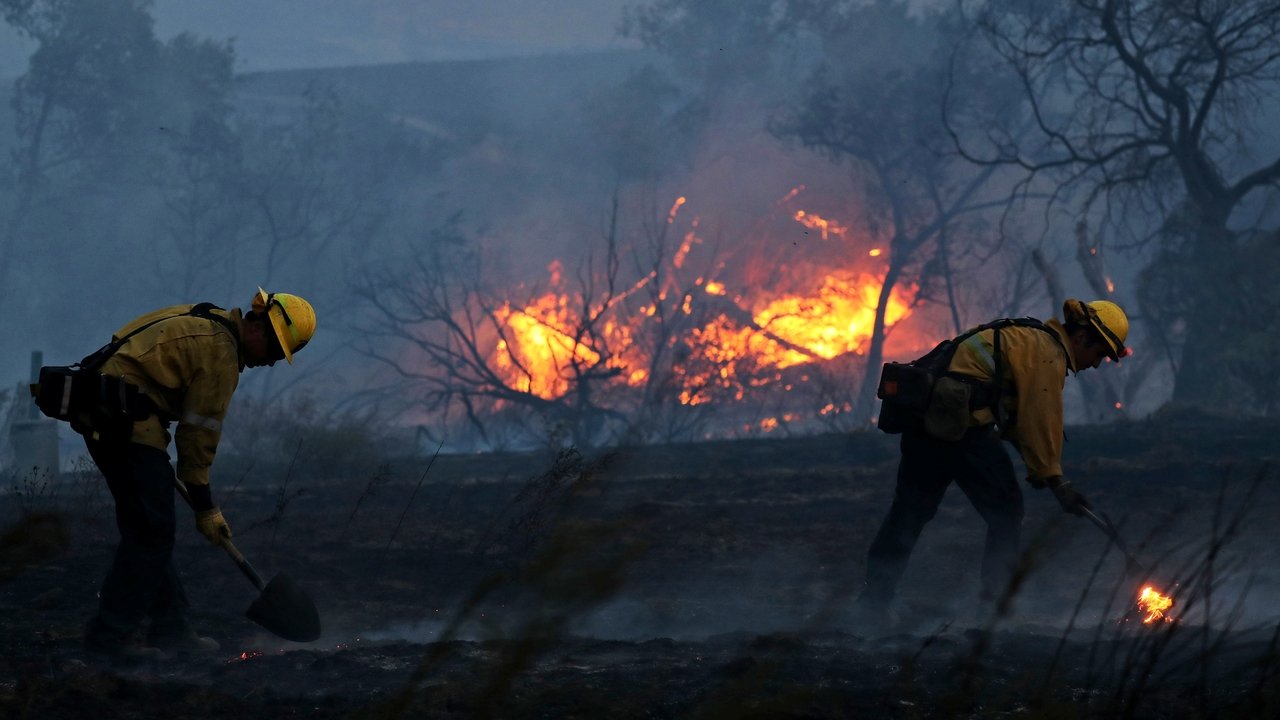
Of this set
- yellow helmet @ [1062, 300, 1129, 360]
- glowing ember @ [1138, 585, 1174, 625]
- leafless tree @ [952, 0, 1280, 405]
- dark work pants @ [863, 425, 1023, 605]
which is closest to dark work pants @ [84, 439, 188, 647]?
dark work pants @ [863, 425, 1023, 605]

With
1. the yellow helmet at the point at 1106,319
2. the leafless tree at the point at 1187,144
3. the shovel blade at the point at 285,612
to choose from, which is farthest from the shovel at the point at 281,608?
the leafless tree at the point at 1187,144

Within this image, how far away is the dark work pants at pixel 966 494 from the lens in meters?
5.66

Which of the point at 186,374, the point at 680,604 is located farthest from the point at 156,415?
the point at 680,604

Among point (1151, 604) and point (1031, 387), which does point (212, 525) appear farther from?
point (1151, 604)

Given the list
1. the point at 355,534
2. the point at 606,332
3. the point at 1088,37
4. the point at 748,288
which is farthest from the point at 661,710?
the point at 748,288

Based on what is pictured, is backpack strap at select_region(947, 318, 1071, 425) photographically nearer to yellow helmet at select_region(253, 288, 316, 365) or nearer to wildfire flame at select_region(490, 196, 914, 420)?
yellow helmet at select_region(253, 288, 316, 365)

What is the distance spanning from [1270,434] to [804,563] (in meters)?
7.38

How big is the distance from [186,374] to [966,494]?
3.56 metres

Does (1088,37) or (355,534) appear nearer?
(355,534)

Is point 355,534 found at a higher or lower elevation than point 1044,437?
lower

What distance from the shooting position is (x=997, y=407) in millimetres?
5594

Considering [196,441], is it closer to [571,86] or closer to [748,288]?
[748,288]

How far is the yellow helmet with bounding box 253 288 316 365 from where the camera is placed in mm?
5020

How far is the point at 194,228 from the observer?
3353 cm
